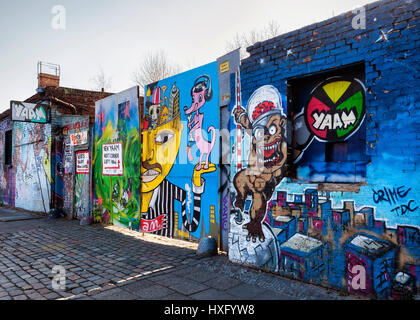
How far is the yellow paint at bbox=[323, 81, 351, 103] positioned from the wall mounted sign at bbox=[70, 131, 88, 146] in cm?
834

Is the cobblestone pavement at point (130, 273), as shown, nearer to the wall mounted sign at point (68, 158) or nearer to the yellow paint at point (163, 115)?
the yellow paint at point (163, 115)

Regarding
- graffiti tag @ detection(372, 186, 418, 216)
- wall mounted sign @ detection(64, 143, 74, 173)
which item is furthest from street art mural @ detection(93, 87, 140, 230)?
graffiti tag @ detection(372, 186, 418, 216)

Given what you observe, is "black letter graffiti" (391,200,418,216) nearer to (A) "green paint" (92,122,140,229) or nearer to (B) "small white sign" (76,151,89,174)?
(A) "green paint" (92,122,140,229)

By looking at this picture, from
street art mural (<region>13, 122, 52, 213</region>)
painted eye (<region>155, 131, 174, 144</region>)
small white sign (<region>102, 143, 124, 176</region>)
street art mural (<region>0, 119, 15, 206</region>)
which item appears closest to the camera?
painted eye (<region>155, 131, 174, 144</region>)

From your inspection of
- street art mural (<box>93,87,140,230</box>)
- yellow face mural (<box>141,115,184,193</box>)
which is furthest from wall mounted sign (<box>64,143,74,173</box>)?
yellow face mural (<box>141,115,184,193</box>)

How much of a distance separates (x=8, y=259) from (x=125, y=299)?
3.51 meters

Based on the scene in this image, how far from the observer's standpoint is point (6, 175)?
1677cm

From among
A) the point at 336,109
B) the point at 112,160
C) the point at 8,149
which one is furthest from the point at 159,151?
the point at 8,149

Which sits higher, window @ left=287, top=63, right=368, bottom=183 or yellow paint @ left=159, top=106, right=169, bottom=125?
yellow paint @ left=159, top=106, right=169, bottom=125

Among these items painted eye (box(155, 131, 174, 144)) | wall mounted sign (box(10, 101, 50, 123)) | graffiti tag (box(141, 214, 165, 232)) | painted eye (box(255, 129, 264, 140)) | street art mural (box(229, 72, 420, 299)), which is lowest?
graffiti tag (box(141, 214, 165, 232))

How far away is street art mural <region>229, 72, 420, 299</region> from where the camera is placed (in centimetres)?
358

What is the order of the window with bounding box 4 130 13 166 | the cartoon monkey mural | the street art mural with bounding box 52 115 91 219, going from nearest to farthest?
the cartoon monkey mural → the street art mural with bounding box 52 115 91 219 → the window with bounding box 4 130 13 166

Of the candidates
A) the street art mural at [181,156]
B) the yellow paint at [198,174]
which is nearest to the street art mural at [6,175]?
the street art mural at [181,156]

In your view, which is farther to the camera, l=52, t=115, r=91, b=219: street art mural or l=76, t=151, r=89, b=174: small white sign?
l=52, t=115, r=91, b=219: street art mural
